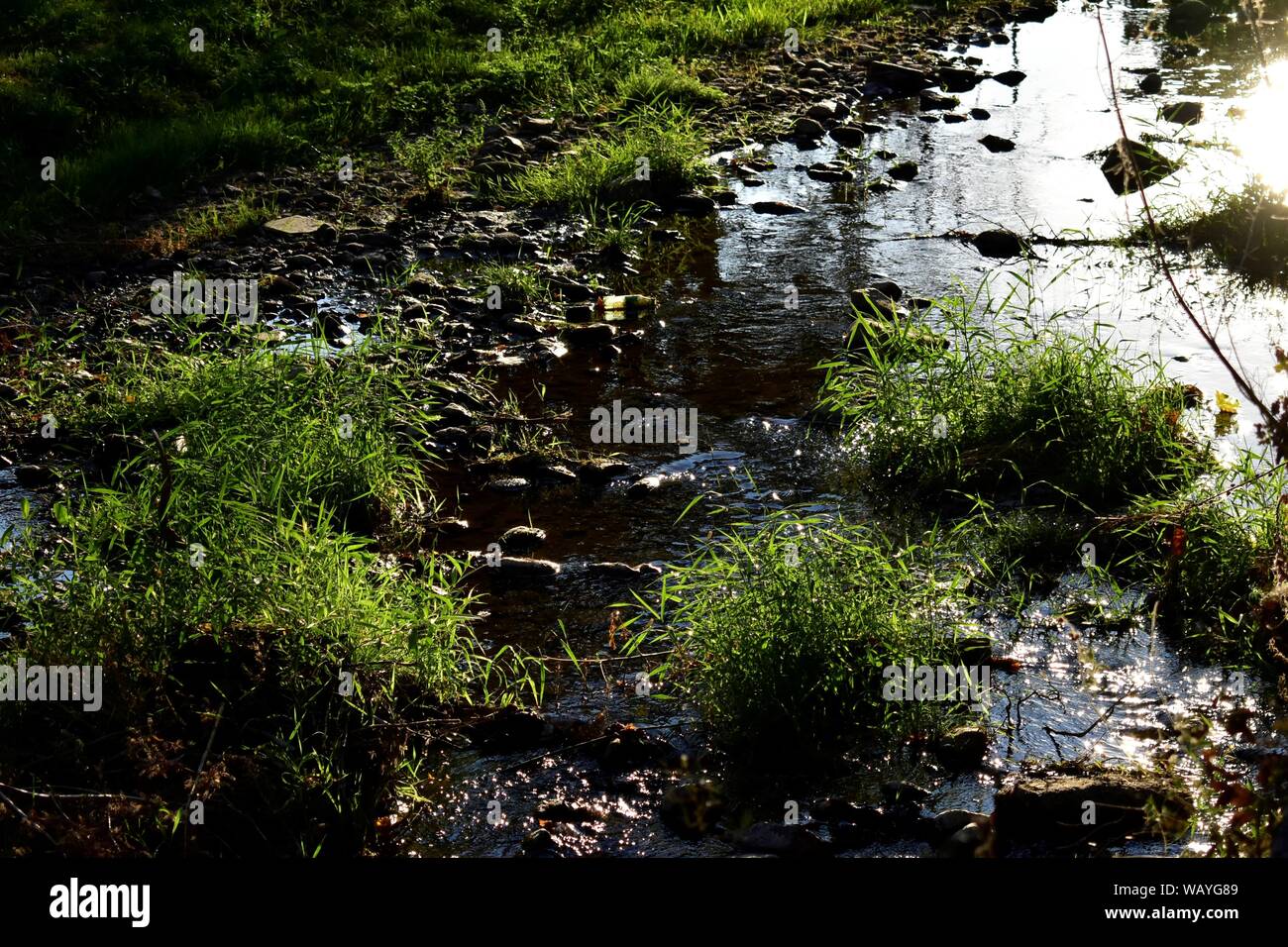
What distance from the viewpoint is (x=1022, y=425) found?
6.09 meters

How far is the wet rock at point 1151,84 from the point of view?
12.5 meters

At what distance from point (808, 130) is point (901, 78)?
2.11 m

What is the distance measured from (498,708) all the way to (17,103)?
752 cm

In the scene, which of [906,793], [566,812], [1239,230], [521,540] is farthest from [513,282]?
[906,793]

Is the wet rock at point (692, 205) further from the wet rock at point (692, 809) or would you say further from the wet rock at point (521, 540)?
the wet rock at point (692, 809)

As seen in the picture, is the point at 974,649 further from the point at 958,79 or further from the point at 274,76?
the point at 958,79

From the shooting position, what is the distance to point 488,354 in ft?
24.5

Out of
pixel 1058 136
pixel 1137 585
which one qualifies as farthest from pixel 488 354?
pixel 1058 136

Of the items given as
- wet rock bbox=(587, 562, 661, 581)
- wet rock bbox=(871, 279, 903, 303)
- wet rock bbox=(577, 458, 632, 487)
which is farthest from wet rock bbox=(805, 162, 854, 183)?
wet rock bbox=(587, 562, 661, 581)

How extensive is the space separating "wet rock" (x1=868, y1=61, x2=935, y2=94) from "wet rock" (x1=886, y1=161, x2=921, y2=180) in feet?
8.88

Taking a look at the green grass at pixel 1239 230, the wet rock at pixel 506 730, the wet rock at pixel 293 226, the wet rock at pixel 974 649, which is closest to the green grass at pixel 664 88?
the wet rock at pixel 293 226

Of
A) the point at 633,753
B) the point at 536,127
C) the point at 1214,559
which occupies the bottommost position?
the point at 633,753

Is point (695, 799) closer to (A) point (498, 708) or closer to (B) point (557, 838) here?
(B) point (557, 838)

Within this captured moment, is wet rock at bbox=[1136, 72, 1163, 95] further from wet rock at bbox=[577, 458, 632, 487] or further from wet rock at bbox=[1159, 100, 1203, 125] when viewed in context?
wet rock at bbox=[577, 458, 632, 487]
